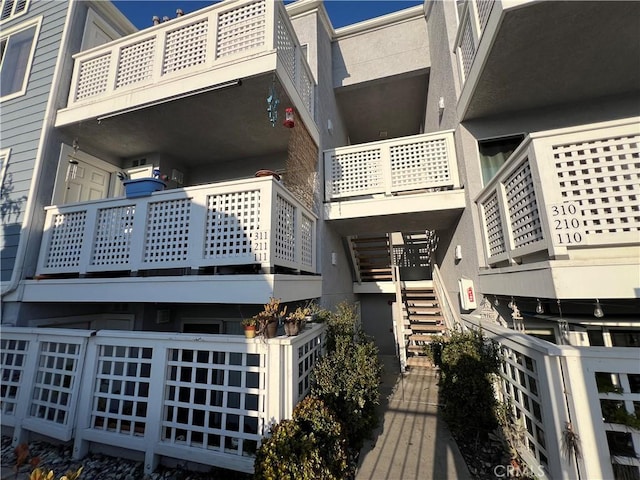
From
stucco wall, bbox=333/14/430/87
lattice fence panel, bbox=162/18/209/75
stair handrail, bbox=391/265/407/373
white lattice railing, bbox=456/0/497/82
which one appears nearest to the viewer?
white lattice railing, bbox=456/0/497/82

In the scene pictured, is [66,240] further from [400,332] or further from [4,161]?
[400,332]

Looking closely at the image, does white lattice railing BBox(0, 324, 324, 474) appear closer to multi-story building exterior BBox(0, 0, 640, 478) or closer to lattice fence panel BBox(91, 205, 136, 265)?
multi-story building exterior BBox(0, 0, 640, 478)

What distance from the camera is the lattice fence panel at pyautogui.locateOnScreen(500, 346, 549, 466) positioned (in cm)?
265

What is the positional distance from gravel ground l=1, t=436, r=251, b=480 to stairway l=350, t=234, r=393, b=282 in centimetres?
564

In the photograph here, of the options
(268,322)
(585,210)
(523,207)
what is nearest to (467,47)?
(523,207)

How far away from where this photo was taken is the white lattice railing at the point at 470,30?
3.68 m

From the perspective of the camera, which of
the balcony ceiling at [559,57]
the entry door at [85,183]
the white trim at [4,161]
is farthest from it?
the entry door at [85,183]

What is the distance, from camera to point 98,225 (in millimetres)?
4227

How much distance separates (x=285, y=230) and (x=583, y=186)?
A: 333 centimetres

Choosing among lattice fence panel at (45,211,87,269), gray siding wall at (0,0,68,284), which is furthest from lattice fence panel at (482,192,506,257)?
gray siding wall at (0,0,68,284)

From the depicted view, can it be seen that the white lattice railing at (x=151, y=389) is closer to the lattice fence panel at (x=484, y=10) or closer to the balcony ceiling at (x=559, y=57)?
the balcony ceiling at (x=559, y=57)

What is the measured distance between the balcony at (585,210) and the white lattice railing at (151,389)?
9.12 ft

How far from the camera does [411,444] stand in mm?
3512

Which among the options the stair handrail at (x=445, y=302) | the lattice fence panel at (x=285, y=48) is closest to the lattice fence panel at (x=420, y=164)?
the lattice fence panel at (x=285, y=48)
